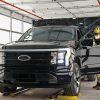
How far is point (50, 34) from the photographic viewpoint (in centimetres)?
725

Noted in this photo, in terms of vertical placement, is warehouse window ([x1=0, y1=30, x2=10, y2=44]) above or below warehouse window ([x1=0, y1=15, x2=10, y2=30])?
below

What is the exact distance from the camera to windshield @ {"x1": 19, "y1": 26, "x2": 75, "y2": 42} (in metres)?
7.04

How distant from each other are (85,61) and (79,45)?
43 centimetres

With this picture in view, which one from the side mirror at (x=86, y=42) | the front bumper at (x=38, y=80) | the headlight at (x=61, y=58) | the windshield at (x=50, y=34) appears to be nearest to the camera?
the front bumper at (x=38, y=80)

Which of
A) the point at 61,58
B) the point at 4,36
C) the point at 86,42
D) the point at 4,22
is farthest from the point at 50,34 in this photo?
the point at 4,36

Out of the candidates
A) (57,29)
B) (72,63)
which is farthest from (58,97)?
(57,29)

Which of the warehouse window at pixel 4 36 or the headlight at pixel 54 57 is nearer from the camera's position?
the headlight at pixel 54 57

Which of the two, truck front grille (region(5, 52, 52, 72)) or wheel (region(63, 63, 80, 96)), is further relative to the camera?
wheel (region(63, 63, 80, 96))

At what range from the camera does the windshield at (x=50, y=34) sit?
7.04 metres

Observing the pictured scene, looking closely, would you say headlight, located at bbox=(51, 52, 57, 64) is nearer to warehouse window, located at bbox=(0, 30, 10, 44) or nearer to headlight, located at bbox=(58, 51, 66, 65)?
headlight, located at bbox=(58, 51, 66, 65)

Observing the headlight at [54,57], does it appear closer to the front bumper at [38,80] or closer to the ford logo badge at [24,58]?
the front bumper at [38,80]

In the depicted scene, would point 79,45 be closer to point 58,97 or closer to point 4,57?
point 58,97

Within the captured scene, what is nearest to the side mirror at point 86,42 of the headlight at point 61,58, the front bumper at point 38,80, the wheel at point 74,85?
the wheel at point 74,85

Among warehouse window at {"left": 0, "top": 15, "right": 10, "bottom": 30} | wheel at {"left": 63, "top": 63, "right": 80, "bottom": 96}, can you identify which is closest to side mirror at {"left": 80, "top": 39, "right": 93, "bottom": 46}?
wheel at {"left": 63, "top": 63, "right": 80, "bottom": 96}
